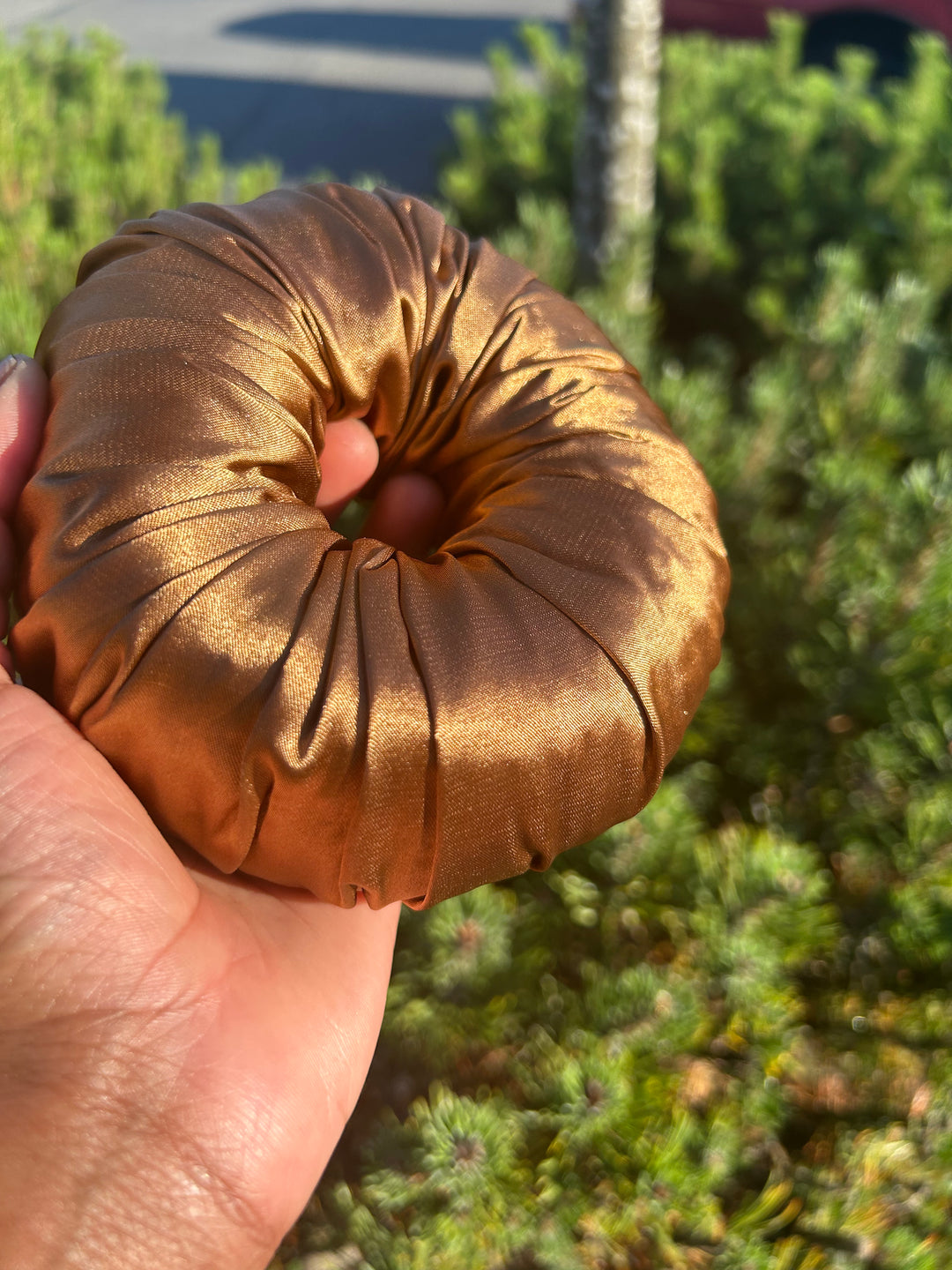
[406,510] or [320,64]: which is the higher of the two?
[320,64]

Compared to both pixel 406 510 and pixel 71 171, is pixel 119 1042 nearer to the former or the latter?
pixel 406 510

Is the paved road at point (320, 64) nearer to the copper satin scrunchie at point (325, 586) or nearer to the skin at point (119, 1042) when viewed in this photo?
the copper satin scrunchie at point (325, 586)

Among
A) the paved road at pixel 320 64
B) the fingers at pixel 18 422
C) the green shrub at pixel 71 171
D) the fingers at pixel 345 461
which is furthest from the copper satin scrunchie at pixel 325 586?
the paved road at pixel 320 64

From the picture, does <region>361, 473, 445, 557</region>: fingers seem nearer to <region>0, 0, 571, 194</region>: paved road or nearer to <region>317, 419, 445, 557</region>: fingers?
<region>317, 419, 445, 557</region>: fingers

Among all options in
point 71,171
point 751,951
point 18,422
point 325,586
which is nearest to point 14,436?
point 18,422

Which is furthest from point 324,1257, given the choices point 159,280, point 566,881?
point 159,280

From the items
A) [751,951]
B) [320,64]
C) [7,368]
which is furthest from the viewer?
[320,64]
